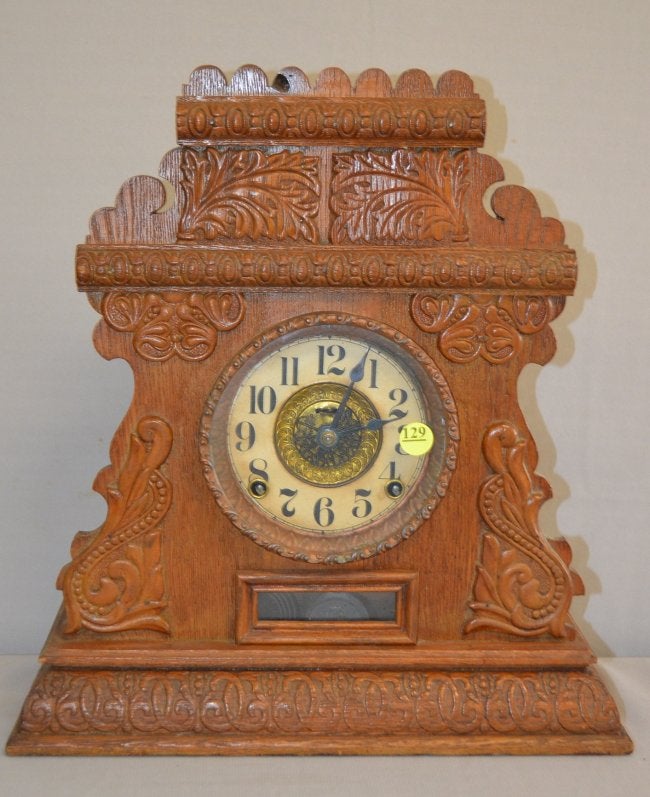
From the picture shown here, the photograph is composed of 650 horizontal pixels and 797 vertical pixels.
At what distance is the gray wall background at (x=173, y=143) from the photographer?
2006mm

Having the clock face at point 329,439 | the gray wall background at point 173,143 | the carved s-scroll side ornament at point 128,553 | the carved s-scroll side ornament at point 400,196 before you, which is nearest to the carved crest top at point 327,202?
the carved s-scroll side ornament at point 400,196

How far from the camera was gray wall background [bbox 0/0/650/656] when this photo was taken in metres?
2.01

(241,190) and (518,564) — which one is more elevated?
(241,190)

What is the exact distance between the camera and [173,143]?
203cm

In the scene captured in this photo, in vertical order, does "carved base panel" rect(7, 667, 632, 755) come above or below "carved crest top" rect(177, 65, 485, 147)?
below

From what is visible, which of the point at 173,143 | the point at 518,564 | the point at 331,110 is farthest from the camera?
the point at 173,143

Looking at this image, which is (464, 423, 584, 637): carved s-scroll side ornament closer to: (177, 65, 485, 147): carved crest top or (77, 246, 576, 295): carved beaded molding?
(77, 246, 576, 295): carved beaded molding

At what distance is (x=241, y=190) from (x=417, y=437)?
434mm

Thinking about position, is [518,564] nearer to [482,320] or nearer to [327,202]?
[482,320]

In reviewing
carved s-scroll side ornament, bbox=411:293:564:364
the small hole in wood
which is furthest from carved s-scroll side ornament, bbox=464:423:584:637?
the small hole in wood

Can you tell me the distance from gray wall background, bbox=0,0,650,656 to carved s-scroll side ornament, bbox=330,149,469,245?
527 mm

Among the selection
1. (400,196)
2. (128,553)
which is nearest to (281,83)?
(400,196)

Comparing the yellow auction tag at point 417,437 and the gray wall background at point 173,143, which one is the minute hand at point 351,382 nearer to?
the yellow auction tag at point 417,437
